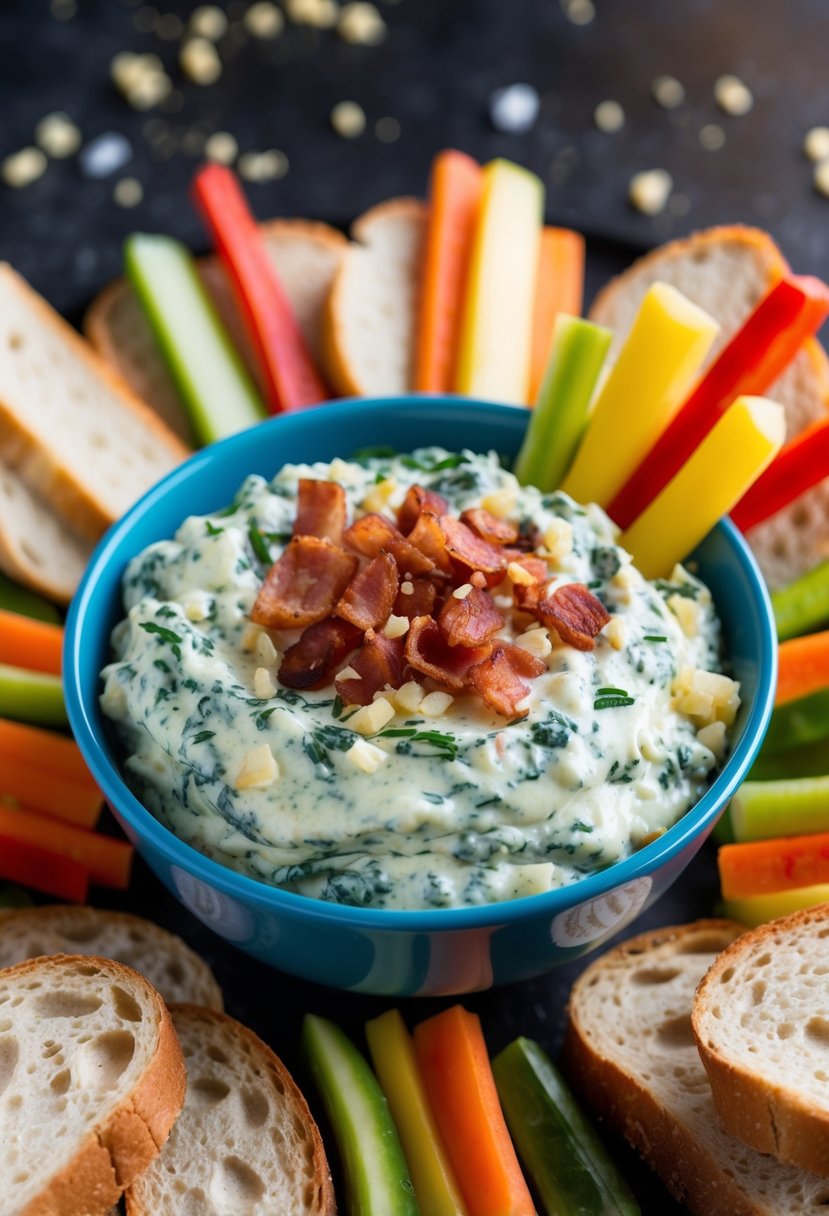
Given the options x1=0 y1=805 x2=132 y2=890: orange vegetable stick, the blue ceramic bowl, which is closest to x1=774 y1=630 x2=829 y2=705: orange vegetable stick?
the blue ceramic bowl

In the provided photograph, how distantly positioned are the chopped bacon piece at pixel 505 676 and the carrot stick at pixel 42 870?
126 cm

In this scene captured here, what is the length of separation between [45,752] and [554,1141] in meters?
1.54

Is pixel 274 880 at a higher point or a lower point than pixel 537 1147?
higher

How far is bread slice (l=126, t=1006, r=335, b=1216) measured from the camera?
108 inches

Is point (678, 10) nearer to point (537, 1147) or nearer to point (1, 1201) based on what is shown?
point (537, 1147)

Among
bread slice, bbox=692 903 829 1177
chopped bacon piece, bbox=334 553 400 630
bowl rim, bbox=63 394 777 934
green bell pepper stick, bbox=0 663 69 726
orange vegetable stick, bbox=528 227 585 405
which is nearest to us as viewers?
bowl rim, bbox=63 394 777 934

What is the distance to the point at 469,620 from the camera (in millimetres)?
2734

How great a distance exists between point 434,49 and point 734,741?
138 inches

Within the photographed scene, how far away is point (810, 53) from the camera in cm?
530

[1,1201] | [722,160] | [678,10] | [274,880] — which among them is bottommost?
[1,1201]

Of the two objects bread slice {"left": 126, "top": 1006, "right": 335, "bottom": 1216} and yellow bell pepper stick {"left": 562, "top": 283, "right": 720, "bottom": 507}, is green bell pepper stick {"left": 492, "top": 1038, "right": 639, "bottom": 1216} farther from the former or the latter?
yellow bell pepper stick {"left": 562, "top": 283, "right": 720, "bottom": 507}

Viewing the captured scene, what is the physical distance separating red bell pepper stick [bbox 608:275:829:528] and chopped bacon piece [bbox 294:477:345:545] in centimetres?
77

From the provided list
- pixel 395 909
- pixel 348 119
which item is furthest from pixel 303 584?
pixel 348 119

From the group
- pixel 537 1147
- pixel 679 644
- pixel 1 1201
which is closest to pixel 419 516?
pixel 679 644
